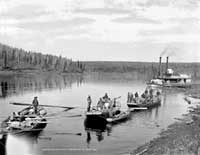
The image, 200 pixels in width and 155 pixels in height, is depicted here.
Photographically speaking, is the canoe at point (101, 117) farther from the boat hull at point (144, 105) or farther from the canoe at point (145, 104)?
the boat hull at point (144, 105)

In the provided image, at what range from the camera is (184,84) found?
392ft

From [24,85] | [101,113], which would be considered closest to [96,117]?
[101,113]

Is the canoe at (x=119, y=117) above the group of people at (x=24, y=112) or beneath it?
beneath

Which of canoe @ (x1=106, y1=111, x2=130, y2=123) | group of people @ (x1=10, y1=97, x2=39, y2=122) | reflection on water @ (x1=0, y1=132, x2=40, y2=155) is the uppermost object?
group of people @ (x1=10, y1=97, x2=39, y2=122)

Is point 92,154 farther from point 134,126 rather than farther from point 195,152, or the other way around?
point 134,126

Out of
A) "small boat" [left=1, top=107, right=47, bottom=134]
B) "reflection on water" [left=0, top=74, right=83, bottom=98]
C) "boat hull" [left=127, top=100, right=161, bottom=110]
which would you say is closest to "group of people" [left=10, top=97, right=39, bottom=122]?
"small boat" [left=1, top=107, right=47, bottom=134]

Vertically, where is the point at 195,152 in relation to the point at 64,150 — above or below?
above

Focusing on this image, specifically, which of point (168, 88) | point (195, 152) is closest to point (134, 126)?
point (195, 152)

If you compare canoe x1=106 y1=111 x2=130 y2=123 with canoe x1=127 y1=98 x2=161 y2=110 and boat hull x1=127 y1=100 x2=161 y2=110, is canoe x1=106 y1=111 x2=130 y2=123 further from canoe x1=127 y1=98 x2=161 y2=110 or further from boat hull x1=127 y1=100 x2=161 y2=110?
boat hull x1=127 y1=100 x2=161 y2=110

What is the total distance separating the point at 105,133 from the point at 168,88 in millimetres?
82108

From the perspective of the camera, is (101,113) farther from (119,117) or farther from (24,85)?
(24,85)

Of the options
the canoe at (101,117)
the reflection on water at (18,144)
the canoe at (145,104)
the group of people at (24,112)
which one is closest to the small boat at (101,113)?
the canoe at (101,117)

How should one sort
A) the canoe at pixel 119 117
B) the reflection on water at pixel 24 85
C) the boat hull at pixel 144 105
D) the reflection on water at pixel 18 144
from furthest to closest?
the reflection on water at pixel 24 85, the boat hull at pixel 144 105, the canoe at pixel 119 117, the reflection on water at pixel 18 144

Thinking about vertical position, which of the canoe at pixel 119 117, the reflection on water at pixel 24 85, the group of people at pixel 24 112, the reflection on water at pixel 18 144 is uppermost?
the group of people at pixel 24 112
